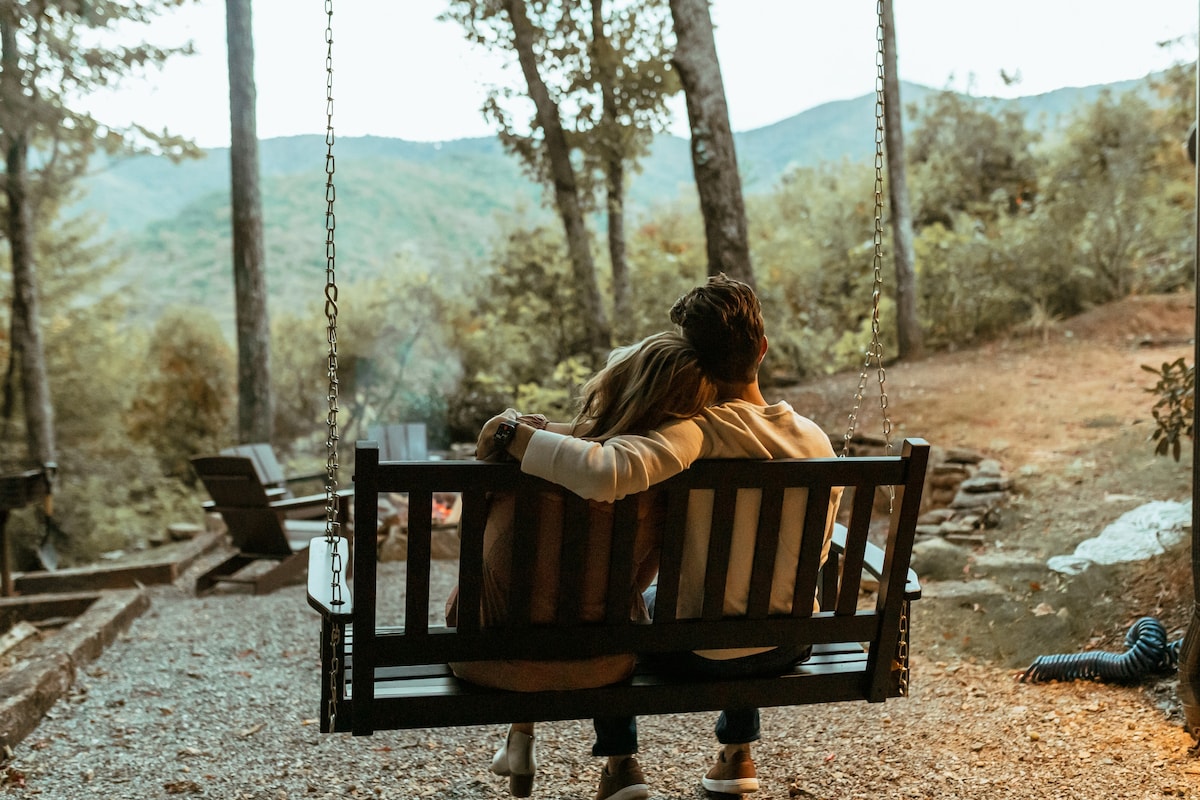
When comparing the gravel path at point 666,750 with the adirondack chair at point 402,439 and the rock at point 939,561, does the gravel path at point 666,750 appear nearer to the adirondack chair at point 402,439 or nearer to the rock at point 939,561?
the rock at point 939,561

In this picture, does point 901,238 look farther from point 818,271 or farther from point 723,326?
point 723,326

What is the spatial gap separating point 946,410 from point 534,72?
4736 millimetres

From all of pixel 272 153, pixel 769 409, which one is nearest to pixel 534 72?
pixel 769 409

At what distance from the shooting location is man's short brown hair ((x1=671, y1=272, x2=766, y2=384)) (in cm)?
193

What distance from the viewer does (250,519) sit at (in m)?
5.30

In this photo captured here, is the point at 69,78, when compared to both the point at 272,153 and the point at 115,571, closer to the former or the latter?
the point at 115,571

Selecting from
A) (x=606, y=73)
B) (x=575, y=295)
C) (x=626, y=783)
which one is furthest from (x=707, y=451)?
(x=606, y=73)

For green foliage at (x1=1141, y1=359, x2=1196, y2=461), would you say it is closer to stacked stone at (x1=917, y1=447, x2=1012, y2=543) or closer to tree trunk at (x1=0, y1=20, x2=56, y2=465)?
stacked stone at (x1=917, y1=447, x2=1012, y2=543)

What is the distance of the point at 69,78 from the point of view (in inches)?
373

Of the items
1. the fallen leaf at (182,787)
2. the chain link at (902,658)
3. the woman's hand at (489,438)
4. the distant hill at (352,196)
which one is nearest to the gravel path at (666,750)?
the fallen leaf at (182,787)

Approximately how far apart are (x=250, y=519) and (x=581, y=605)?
3832mm

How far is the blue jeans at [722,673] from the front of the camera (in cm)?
211

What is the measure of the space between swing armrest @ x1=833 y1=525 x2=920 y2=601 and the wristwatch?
86 centimetres

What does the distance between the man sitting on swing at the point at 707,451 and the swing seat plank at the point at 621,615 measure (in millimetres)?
32
